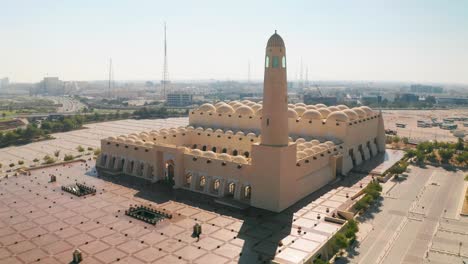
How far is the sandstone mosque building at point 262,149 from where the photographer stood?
36062 mm

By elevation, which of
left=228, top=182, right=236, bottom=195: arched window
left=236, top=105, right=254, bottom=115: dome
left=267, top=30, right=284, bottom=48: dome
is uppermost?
left=267, top=30, right=284, bottom=48: dome

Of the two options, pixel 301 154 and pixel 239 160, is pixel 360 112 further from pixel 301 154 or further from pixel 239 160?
pixel 239 160

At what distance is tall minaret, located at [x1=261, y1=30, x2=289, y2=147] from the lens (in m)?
35.6

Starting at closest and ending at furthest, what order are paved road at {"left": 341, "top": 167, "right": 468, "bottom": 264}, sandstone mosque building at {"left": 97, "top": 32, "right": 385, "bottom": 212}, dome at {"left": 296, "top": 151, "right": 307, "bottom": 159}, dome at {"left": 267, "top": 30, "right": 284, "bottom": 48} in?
paved road at {"left": 341, "top": 167, "right": 468, "bottom": 264}, dome at {"left": 267, "top": 30, "right": 284, "bottom": 48}, sandstone mosque building at {"left": 97, "top": 32, "right": 385, "bottom": 212}, dome at {"left": 296, "top": 151, "right": 307, "bottom": 159}

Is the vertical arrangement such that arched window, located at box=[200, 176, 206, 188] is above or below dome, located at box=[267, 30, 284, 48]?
below

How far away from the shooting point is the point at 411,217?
36719 mm

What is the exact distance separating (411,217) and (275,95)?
17929 mm

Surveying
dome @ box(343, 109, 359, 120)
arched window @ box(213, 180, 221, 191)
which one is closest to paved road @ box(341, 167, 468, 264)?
dome @ box(343, 109, 359, 120)

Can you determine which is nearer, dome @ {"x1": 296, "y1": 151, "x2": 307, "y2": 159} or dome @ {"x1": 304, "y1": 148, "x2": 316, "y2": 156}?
dome @ {"x1": 296, "y1": 151, "x2": 307, "y2": 159}

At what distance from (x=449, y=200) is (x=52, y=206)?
139 feet

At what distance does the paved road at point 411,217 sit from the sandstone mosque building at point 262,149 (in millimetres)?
7877

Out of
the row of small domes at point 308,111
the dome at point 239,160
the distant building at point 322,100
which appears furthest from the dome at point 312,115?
the distant building at point 322,100

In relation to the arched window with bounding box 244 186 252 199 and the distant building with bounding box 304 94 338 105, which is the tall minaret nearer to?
the arched window with bounding box 244 186 252 199

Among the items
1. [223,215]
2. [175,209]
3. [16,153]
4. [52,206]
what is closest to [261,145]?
[223,215]
